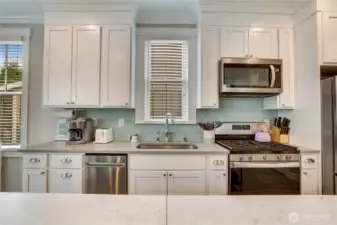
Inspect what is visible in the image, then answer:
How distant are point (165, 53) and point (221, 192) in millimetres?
1955

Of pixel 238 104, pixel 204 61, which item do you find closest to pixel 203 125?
pixel 238 104

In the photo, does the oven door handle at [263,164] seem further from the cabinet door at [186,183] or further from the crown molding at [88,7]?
the crown molding at [88,7]

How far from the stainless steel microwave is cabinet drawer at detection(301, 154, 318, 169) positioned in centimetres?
82

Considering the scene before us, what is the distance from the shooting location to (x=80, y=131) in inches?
116

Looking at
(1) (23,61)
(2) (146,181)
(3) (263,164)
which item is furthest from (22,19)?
(3) (263,164)

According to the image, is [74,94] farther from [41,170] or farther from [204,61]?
[204,61]

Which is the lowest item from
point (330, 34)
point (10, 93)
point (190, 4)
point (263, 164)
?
point (263, 164)

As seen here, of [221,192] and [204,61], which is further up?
[204,61]

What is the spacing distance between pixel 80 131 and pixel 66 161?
0.55m

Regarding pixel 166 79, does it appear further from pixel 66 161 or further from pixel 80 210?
pixel 80 210

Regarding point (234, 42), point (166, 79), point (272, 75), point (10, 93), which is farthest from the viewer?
point (166, 79)

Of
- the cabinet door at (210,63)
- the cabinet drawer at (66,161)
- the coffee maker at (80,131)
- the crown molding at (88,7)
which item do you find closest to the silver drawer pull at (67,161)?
the cabinet drawer at (66,161)

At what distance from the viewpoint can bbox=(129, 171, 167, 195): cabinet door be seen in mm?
2463

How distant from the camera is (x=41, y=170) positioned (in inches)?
97.3
